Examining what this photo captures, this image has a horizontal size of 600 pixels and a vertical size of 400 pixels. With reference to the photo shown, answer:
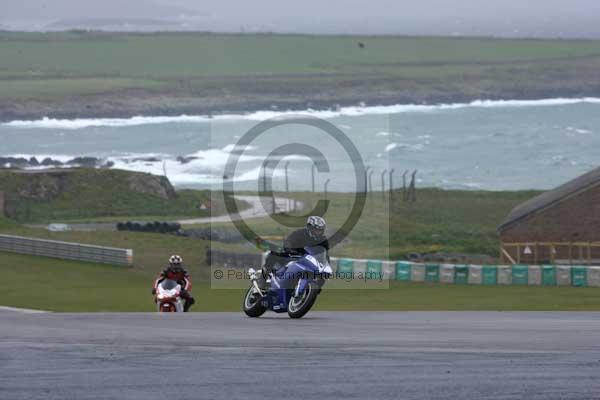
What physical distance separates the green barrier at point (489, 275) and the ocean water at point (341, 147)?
57.4 m

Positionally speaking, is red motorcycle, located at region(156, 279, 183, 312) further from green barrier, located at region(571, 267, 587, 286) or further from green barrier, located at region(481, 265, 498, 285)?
green barrier, located at region(481, 265, 498, 285)

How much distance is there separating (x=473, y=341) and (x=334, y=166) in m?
110

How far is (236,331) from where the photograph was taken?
17328 mm

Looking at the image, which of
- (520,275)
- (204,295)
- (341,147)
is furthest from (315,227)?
(341,147)

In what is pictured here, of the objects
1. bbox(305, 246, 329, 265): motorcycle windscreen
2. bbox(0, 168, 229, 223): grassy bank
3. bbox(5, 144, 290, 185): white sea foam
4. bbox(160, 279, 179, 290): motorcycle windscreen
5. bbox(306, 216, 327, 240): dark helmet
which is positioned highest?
bbox(5, 144, 290, 185): white sea foam

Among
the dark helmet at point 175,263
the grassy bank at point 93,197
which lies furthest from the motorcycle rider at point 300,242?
the grassy bank at point 93,197

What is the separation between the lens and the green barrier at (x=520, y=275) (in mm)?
41344

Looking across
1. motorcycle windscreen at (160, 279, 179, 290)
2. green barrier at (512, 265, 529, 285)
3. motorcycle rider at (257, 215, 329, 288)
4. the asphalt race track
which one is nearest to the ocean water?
green barrier at (512, 265, 529, 285)

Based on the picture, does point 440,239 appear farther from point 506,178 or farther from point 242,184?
point 506,178

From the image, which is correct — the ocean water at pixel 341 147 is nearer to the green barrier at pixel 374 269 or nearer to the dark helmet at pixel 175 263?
the green barrier at pixel 374 269

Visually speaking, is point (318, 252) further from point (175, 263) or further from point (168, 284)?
point (168, 284)

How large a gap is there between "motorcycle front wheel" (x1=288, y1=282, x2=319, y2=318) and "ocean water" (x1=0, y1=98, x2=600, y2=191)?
3086 inches

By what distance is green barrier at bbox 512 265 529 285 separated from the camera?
1628 inches

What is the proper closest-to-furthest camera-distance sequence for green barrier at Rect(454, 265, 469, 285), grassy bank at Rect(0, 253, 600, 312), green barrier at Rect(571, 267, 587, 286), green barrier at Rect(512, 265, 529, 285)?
grassy bank at Rect(0, 253, 600, 312) → green barrier at Rect(571, 267, 587, 286) → green barrier at Rect(512, 265, 529, 285) → green barrier at Rect(454, 265, 469, 285)
